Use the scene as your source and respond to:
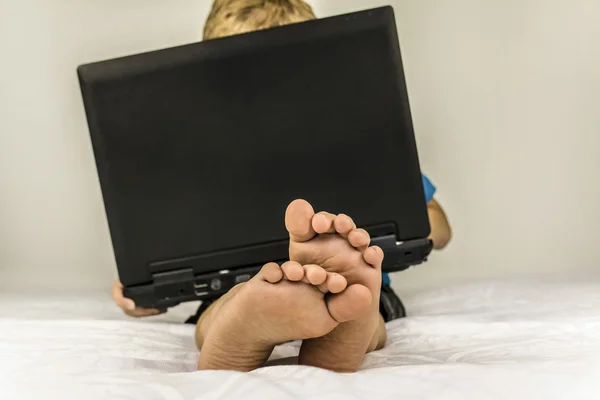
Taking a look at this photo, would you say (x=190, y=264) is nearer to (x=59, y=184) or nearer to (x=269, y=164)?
(x=269, y=164)

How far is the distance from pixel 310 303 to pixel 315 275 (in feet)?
0.09

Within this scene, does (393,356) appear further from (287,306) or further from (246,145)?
(246,145)

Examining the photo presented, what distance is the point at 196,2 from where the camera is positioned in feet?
5.13

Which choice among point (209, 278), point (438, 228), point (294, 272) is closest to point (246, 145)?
point (209, 278)

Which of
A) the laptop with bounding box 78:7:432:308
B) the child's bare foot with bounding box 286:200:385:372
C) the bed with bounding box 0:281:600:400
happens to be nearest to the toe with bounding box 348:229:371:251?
the child's bare foot with bounding box 286:200:385:372

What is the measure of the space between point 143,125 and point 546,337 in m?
0.56

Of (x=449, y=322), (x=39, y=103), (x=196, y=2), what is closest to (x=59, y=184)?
(x=39, y=103)

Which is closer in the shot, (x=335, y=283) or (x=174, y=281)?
(x=335, y=283)

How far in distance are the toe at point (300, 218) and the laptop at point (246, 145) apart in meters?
0.23

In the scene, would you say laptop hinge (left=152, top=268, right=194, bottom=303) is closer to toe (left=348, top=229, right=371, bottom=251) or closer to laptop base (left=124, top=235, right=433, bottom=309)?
laptop base (left=124, top=235, right=433, bottom=309)

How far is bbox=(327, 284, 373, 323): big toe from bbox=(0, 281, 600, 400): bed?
52 millimetres

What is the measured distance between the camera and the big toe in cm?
55

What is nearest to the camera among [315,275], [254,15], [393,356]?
[315,275]

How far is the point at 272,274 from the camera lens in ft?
1.82
